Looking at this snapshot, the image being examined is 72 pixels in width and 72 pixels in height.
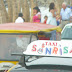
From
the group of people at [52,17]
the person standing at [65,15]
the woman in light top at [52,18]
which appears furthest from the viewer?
the person standing at [65,15]

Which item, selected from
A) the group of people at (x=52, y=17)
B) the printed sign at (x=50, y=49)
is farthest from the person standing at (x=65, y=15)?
the printed sign at (x=50, y=49)

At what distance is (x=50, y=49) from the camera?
14.3 ft

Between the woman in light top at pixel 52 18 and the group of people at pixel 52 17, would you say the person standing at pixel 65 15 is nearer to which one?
the group of people at pixel 52 17

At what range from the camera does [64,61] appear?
434 cm

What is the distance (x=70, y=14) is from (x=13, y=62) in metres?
9.65

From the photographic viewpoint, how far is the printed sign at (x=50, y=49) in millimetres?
4297

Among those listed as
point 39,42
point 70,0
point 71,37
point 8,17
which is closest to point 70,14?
point 71,37

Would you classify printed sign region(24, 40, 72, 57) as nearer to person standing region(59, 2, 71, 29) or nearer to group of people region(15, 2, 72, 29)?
group of people region(15, 2, 72, 29)

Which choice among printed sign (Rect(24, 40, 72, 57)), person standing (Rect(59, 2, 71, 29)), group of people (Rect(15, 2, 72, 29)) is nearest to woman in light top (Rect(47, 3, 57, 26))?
group of people (Rect(15, 2, 72, 29))

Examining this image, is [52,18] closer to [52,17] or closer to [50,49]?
[52,17]

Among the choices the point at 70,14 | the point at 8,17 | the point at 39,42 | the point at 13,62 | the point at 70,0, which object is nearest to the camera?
the point at 39,42

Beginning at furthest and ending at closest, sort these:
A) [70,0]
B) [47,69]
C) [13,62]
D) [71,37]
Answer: [70,0], [71,37], [13,62], [47,69]

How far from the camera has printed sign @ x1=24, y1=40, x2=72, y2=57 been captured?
4297mm

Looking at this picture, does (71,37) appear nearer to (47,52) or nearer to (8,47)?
(8,47)
